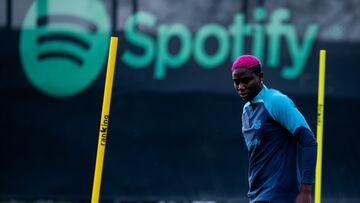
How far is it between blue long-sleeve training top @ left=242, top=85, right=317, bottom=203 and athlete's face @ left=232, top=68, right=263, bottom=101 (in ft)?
0.14

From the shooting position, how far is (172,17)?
980 cm

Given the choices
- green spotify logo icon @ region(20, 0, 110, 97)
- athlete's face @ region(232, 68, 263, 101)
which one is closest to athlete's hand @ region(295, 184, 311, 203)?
athlete's face @ region(232, 68, 263, 101)

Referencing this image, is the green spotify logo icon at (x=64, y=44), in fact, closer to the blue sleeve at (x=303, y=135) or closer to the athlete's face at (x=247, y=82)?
the athlete's face at (x=247, y=82)

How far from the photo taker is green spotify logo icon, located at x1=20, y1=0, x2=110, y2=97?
959 centimetres

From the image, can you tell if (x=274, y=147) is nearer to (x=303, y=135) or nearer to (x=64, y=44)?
(x=303, y=135)

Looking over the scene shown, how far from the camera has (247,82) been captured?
572 centimetres

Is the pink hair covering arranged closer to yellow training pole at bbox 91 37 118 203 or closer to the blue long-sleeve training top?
the blue long-sleeve training top

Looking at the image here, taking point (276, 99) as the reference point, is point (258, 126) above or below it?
below

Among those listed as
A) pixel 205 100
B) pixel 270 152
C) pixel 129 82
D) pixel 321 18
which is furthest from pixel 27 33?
pixel 270 152

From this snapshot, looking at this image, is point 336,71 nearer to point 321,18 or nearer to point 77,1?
point 321,18

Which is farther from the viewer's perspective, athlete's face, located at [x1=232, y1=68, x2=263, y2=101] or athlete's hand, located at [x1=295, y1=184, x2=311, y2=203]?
athlete's face, located at [x1=232, y1=68, x2=263, y2=101]

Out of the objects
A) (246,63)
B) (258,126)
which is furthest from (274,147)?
(246,63)

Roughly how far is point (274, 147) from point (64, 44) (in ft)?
14.9

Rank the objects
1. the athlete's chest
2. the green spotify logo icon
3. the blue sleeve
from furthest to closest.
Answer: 1. the green spotify logo icon
2. the athlete's chest
3. the blue sleeve
